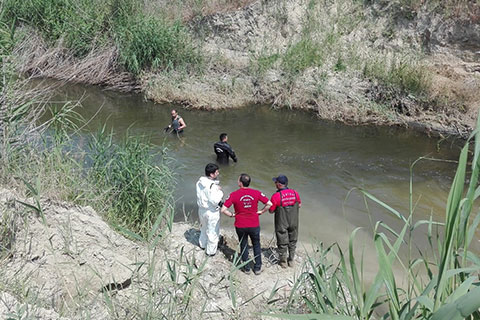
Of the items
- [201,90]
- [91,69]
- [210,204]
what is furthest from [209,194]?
[91,69]

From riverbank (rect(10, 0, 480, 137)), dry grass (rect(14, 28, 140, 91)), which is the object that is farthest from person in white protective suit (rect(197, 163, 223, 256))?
dry grass (rect(14, 28, 140, 91))

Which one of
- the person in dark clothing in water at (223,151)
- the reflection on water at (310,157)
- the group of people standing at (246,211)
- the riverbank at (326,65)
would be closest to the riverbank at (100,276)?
the group of people standing at (246,211)

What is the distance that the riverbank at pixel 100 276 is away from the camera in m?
3.56

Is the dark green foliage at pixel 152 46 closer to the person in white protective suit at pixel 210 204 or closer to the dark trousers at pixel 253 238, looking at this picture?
the person in white protective suit at pixel 210 204

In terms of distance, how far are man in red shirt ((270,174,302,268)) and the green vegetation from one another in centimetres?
1067

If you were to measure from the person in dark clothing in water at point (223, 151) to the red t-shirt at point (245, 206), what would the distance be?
4.17m

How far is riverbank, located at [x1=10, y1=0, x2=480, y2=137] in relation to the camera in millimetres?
13969

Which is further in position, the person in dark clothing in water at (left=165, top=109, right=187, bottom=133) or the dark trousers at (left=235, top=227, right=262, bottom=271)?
the person in dark clothing in water at (left=165, top=109, right=187, bottom=133)

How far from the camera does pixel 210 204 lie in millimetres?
6059

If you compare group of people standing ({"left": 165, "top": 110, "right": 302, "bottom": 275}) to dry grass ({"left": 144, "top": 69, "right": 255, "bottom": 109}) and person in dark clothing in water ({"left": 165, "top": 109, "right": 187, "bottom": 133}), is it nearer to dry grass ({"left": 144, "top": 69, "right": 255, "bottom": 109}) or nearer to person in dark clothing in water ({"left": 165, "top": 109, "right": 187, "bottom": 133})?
person in dark clothing in water ({"left": 165, "top": 109, "right": 187, "bottom": 133})

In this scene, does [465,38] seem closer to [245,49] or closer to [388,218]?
[245,49]

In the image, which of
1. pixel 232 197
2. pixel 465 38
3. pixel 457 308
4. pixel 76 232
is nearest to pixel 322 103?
pixel 465 38

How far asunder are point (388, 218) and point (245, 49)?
10.9 metres

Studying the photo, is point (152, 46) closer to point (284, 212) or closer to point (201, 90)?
point (201, 90)
